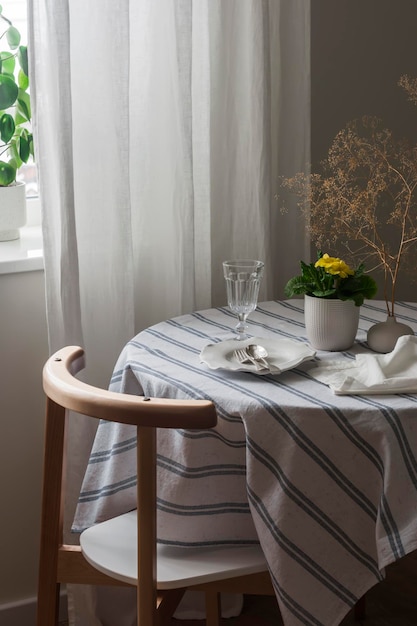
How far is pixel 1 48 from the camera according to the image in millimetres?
2438

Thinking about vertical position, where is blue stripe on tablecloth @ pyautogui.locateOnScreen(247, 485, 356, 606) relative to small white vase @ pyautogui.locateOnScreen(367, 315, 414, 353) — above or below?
below

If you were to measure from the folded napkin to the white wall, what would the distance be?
0.81 metres

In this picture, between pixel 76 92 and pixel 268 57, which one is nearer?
pixel 76 92

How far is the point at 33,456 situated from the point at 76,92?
3.02 ft

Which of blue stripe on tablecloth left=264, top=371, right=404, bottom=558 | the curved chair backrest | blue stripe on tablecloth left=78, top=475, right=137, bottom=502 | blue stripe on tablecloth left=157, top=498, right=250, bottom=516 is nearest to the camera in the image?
the curved chair backrest

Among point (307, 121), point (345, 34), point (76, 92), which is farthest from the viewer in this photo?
point (345, 34)

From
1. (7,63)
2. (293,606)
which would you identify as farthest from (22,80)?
(293,606)

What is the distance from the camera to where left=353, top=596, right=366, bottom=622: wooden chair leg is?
2348mm

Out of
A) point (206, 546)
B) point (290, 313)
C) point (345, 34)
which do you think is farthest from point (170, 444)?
point (345, 34)

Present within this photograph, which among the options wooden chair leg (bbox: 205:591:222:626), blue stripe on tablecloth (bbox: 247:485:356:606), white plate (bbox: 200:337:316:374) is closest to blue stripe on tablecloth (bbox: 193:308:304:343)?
white plate (bbox: 200:337:316:374)

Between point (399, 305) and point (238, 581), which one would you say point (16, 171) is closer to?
point (399, 305)

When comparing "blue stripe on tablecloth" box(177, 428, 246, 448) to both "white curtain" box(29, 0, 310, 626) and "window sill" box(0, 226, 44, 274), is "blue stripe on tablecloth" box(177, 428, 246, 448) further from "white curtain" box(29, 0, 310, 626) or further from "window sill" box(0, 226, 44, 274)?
"window sill" box(0, 226, 44, 274)

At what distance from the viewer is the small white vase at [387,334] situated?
187cm

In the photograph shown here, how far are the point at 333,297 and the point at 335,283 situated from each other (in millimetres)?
30
